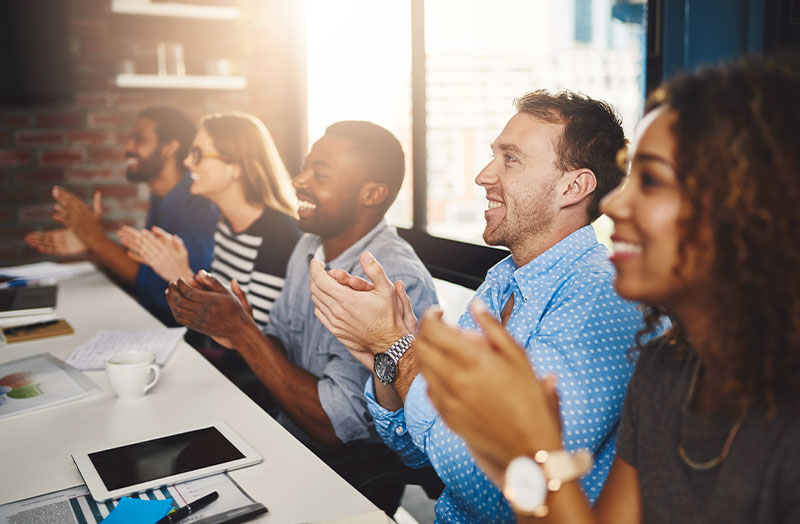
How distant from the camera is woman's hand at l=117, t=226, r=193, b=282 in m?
2.43

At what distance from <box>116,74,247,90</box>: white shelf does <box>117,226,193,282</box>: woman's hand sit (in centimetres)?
119

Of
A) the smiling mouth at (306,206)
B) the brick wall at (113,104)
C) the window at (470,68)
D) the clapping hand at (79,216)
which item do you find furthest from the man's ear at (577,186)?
the brick wall at (113,104)

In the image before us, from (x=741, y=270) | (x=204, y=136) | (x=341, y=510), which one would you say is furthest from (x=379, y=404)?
(x=204, y=136)

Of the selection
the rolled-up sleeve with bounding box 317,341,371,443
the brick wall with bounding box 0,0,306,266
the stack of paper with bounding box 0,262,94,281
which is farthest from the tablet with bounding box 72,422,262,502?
the brick wall with bounding box 0,0,306,266

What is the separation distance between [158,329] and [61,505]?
3.17 ft

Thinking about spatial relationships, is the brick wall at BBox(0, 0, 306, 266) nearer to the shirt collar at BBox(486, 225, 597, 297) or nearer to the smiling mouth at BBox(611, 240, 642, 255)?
the shirt collar at BBox(486, 225, 597, 297)

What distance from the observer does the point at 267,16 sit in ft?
11.7

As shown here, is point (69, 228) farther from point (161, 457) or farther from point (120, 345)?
point (161, 457)

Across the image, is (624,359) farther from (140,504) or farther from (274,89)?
(274,89)

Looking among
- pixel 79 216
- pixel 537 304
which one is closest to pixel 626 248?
pixel 537 304

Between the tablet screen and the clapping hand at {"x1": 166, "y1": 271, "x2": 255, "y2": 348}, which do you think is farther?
the clapping hand at {"x1": 166, "y1": 271, "x2": 255, "y2": 348}

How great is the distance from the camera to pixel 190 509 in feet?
2.84

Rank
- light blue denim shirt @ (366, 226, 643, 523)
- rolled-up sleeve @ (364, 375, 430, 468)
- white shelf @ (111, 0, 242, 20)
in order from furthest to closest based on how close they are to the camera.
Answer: white shelf @ (111, 0, 242, 20), rolled-up sleeve @ (364, 375, 430, 468), light blue denim shirt @ (366, 226, 643, 523)

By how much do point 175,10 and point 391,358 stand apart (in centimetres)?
269
